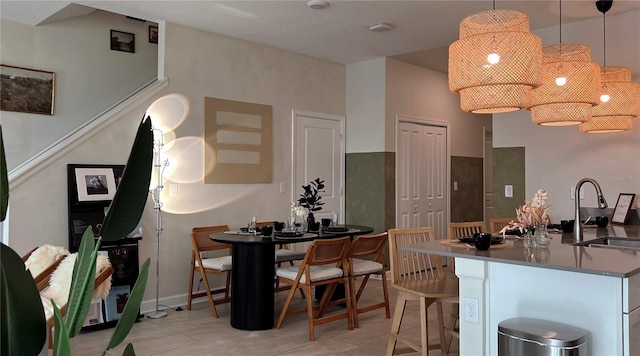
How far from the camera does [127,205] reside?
1.13 metres

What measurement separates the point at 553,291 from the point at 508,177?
10.0 feet

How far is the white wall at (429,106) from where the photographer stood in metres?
6.69

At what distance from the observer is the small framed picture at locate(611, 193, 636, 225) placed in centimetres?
442

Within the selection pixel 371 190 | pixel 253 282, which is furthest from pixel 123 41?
pixel 371 190

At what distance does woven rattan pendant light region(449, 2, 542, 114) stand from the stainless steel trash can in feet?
4.11

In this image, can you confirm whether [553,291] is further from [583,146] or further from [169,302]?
[169,302]

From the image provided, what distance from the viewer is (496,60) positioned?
2.66m

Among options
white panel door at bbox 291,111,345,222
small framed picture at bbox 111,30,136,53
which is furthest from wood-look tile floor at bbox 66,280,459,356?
small framed picture at bbox 111,30,136,53

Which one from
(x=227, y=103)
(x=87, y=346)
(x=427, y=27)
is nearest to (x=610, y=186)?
(x=427, y=27)

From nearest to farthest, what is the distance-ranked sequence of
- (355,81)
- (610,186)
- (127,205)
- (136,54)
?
1. (127,205)
2. (610,186)
3. (136,54)
4. (355,81)

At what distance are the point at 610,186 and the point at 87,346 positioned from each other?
4872 mm

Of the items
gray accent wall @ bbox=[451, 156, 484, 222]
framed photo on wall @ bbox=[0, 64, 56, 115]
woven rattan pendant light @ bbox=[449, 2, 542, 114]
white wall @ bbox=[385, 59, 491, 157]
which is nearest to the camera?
woven rattan pendant light @ bbox=[449, 2, 542, 114]

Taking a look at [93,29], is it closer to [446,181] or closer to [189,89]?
[189,89]

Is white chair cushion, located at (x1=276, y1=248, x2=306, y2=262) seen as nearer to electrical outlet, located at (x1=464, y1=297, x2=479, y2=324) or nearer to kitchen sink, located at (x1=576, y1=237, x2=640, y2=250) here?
electrical outlet, located at (x1=464, y1=297, x2=479, y2=324)
